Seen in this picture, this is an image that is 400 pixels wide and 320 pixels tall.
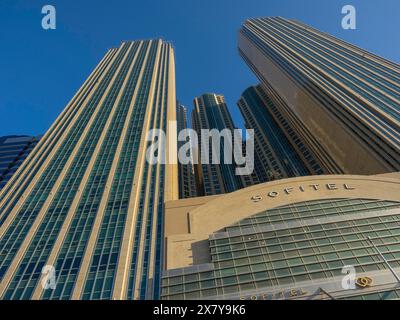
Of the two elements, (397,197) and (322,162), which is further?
(322,162)

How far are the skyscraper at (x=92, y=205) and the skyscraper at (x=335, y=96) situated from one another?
39.0 meters

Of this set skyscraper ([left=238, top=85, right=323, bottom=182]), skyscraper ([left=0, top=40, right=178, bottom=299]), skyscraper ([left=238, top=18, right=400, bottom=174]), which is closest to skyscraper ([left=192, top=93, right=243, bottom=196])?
skyscraper ([left=238, top=85, right=323, bottom=182])

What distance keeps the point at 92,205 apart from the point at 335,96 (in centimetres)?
6125

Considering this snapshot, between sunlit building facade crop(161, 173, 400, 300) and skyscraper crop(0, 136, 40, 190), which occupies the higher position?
skyscraper crop(0, 136, 40, 190)

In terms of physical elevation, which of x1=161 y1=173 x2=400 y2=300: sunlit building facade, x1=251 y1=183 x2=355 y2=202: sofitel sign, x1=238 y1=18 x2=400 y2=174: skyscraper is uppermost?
x1=238 y1=18 x2=400 y2=174: skyscraper

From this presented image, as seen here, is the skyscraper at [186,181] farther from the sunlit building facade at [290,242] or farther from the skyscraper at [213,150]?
the sunlit building facade at [290,242]

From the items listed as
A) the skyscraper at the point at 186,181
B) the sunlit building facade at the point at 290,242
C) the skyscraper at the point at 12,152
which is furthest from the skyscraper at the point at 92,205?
the skyscraper at the point at 12,152

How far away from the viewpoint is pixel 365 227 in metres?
33.1

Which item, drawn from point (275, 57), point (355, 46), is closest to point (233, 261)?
point (275, 57)

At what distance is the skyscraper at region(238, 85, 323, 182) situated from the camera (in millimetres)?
98000

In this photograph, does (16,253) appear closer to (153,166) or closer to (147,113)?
(153,166)

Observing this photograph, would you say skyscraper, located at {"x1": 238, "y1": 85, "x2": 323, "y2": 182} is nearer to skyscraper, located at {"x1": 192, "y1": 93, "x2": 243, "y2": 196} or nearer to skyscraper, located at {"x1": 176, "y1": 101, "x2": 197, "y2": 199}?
skyscraper, located at {"x1": 192, "y1": 93, "x2": 243, "y2": 196}

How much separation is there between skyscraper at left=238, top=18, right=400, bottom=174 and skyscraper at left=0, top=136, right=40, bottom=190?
94.6 m

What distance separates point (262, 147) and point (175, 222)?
85.6 metres
